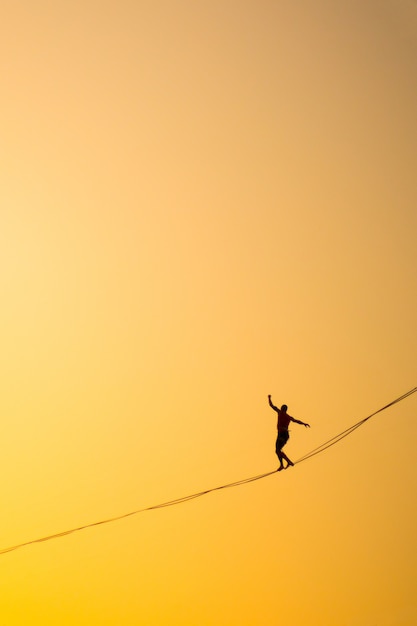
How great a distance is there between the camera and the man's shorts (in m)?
2.84

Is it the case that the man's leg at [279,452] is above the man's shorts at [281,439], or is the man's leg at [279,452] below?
below

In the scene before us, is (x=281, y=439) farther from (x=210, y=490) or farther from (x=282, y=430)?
(x=210, y=490)

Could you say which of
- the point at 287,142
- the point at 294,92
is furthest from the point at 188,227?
the point at 294,92

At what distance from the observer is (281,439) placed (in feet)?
9.35

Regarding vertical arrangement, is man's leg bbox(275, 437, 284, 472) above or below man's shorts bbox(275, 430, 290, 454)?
below

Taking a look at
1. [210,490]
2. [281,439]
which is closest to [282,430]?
[281,439]

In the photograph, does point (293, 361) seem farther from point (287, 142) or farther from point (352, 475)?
point (287, 142)

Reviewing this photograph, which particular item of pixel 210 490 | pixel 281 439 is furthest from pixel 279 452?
pixel 210 490

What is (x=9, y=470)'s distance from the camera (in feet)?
9.57

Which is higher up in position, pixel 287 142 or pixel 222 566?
pixel 287 142

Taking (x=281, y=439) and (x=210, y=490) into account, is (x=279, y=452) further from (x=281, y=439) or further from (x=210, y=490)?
(x=210, y=490)

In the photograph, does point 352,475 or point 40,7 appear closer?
point 352,475

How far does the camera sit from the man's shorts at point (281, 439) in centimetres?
284

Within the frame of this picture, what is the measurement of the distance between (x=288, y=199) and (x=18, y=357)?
1343 millimetres
